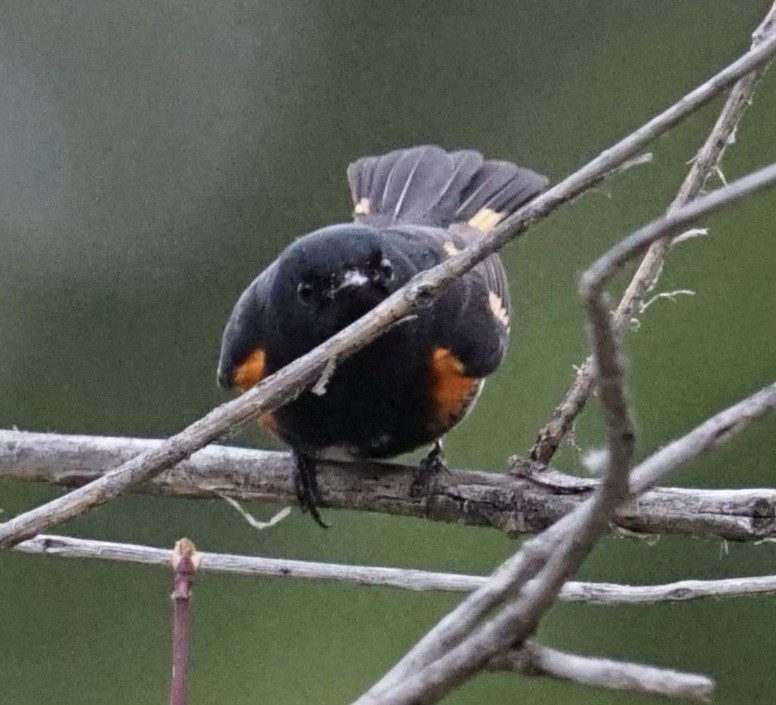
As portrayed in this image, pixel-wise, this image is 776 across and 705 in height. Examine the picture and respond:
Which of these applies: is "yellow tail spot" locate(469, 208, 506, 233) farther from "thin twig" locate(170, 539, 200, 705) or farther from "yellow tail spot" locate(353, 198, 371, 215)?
"thin twig" locate(170, 539, 200, 705)

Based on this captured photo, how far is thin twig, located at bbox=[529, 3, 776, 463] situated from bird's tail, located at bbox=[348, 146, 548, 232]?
4.00 feet

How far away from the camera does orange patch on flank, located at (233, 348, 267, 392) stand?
102 inches

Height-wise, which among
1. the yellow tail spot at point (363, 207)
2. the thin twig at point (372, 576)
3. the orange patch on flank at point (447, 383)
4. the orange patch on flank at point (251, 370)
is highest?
the yellow tail spot at point (363, 207)

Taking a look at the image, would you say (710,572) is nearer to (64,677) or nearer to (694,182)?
(64,677)

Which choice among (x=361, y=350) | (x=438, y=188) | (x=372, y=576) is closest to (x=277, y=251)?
(x=438, y=188)

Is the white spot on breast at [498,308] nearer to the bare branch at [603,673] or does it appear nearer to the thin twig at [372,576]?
the thin twig at [372,576]

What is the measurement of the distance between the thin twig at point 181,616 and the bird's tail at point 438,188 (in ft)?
7.36

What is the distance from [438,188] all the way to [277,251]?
8.86ft

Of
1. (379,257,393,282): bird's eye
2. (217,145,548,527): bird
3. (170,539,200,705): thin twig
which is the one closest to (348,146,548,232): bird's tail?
(217,145,548,527): bird

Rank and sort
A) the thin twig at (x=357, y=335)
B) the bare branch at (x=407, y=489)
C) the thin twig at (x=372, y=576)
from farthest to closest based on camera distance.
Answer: the bare branch at (x=407, y=489) < the thin twig at (x=372, y=576) < the thin twig at (x=357, y=335)

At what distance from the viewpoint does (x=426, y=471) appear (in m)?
2.45

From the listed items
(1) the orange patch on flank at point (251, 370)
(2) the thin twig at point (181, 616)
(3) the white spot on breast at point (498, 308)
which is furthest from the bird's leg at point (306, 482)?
→ (2) the thin twig at point (181, 616)

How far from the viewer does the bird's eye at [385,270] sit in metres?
2.45

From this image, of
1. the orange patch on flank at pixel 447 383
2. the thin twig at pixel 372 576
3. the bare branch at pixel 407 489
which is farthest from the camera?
the orange patch on flank at pixel 447 383
